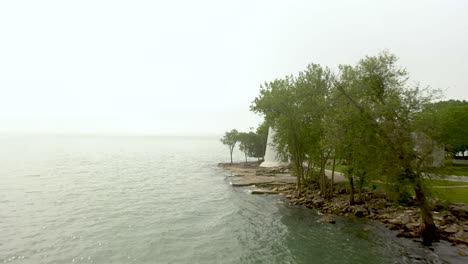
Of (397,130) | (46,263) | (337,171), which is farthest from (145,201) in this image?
(337,171)

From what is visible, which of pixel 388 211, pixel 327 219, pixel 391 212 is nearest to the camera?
pixel 327 219

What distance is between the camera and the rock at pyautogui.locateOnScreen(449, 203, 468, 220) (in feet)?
88.8

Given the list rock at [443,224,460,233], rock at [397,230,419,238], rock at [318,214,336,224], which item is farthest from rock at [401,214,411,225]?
rock at [318,214,336,224]

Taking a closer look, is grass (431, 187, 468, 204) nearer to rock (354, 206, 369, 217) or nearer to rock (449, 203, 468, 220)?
rock (449, 203, 468, 220)

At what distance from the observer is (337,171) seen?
6100 centimetres

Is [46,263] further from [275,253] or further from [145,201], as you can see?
[145,201]

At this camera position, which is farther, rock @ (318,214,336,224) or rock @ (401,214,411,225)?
rock @ (318,214,336,224)

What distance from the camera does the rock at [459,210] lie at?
1065 inches

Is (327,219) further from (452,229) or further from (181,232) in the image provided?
(181,232)

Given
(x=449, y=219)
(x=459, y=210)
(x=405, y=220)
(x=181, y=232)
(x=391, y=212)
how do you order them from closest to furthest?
1. (x=449, y=219)
2. (x=459, y=210)
3. (x=405, y=220)
4. (x=181, y=232)
5. (x=391, y=212)

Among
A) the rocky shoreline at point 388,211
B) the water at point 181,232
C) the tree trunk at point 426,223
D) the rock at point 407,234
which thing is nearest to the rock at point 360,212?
the rocky shoreline at point 388,211

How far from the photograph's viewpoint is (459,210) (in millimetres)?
27562

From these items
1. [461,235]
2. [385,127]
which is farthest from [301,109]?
[461,235]

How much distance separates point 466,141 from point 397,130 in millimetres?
46013
